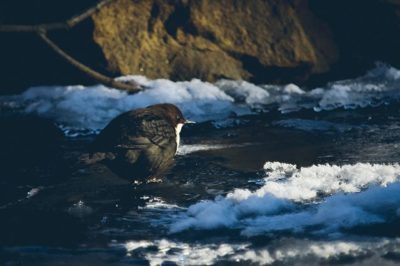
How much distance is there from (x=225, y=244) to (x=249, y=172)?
176 cm

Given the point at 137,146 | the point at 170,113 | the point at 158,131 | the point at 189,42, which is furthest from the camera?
the point at 189,42

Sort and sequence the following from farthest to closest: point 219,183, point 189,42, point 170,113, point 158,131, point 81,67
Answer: point 189,42
point 81,67
point 170,113
point 158,131
point 219,183

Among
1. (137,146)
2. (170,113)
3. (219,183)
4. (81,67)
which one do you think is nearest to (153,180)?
(137,146)

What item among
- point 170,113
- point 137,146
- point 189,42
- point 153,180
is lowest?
point 153,180

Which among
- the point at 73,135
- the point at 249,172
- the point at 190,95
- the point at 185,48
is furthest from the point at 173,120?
the point at 185,48

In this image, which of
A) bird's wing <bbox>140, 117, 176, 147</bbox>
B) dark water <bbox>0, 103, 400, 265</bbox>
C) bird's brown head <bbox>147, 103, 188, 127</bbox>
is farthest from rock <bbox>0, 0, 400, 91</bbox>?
bird's wing <bbox>140, 117, 176, 147</bbox>

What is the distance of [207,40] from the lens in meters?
9.52

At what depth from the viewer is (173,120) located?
672 cm

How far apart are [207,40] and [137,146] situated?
12.2 feet

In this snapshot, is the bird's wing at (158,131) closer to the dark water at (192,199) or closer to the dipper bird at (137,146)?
the dipper bird at (137,146)

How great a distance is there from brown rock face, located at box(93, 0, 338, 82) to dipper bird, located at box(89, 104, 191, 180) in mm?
2891

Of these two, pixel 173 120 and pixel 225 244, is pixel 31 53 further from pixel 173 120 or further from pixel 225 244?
pixel 225 244

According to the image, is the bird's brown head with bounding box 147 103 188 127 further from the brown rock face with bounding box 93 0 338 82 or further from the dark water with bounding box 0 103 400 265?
the brown rock face with bounding box 93 0 338 82

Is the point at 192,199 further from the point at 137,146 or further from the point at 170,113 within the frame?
the point at 170,113
